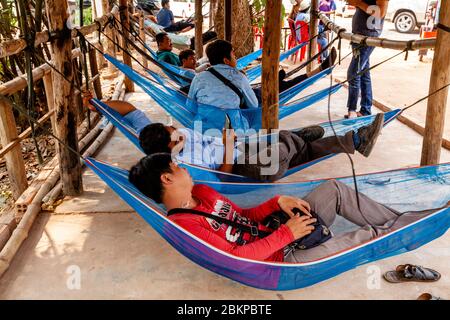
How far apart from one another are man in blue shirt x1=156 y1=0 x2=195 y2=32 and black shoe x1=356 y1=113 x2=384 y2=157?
622 centimetres

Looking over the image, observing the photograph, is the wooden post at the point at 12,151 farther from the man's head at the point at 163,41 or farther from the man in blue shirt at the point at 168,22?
the man in blue shirt at the point at 168,22

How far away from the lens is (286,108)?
2744 mm

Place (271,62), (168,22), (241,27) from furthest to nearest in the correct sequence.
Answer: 1. (168,22)
2. (241,27)
3. (271,62)

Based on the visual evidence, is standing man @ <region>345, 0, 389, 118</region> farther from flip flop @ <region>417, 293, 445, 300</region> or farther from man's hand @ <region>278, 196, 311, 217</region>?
flip flop @ <region>417, 293, 445, 300</region>

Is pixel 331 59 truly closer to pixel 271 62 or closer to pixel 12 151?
pixel 271 62

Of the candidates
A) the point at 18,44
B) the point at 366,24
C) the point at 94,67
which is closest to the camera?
the point at 18,44

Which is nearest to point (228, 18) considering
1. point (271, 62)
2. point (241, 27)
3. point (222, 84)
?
point (241, 27)

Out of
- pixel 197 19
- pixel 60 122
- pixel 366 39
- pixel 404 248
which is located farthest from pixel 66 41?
pixel 197 19

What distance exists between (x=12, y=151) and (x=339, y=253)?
169cm

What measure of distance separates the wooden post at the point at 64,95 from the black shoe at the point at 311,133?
110 centimetres

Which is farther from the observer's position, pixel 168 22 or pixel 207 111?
pixel 168 22

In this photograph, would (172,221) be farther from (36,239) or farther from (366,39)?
(366,39)

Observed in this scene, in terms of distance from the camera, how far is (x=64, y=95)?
204cm

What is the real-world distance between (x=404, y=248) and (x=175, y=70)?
8.57ft
